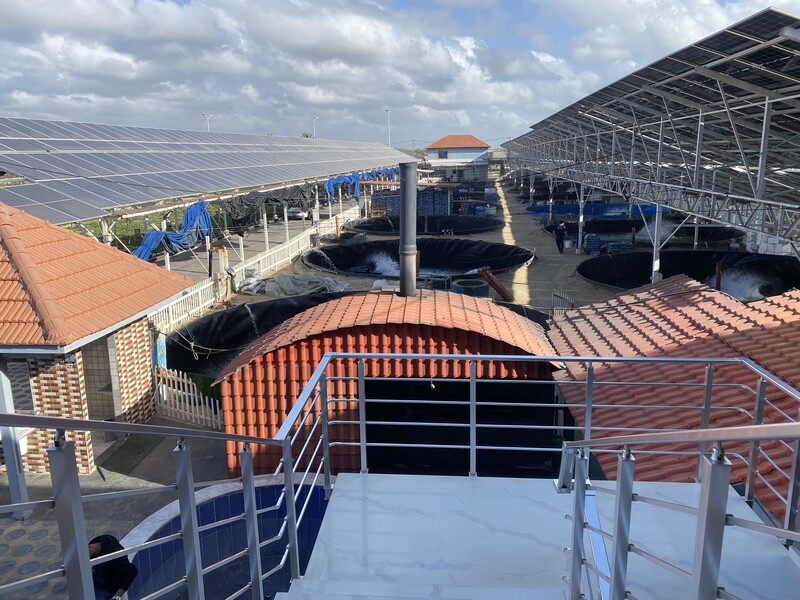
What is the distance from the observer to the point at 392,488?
464 centimetres

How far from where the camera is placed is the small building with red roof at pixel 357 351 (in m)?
7.59

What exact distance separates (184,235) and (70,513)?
17.2m

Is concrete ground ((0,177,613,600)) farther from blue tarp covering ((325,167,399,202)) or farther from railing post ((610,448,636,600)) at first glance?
blue tarp covering ((325,167,399,202))

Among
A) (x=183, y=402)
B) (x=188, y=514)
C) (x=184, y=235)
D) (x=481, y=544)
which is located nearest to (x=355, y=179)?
(x=184, y=235)

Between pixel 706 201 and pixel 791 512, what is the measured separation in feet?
47.0

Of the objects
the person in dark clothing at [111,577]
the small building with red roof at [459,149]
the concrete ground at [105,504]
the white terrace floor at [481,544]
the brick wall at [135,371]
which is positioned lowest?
the concrete ground at [105,504]

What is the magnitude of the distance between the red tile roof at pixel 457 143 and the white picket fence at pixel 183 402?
86855mm

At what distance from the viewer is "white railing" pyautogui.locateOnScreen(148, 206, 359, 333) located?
47.3 ft

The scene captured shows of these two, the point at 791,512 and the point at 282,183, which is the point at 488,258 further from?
the point at 791,512

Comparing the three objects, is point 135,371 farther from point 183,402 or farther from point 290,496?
point 290,496

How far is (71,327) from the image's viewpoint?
8.02 metres

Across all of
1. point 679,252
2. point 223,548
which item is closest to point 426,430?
point 223,548

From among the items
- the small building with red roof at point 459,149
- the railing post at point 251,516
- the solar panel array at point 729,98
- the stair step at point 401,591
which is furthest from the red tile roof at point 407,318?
the small building with red roof at point 459,149

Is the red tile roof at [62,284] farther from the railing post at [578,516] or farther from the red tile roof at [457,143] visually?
the red tile roof at [457,143]
